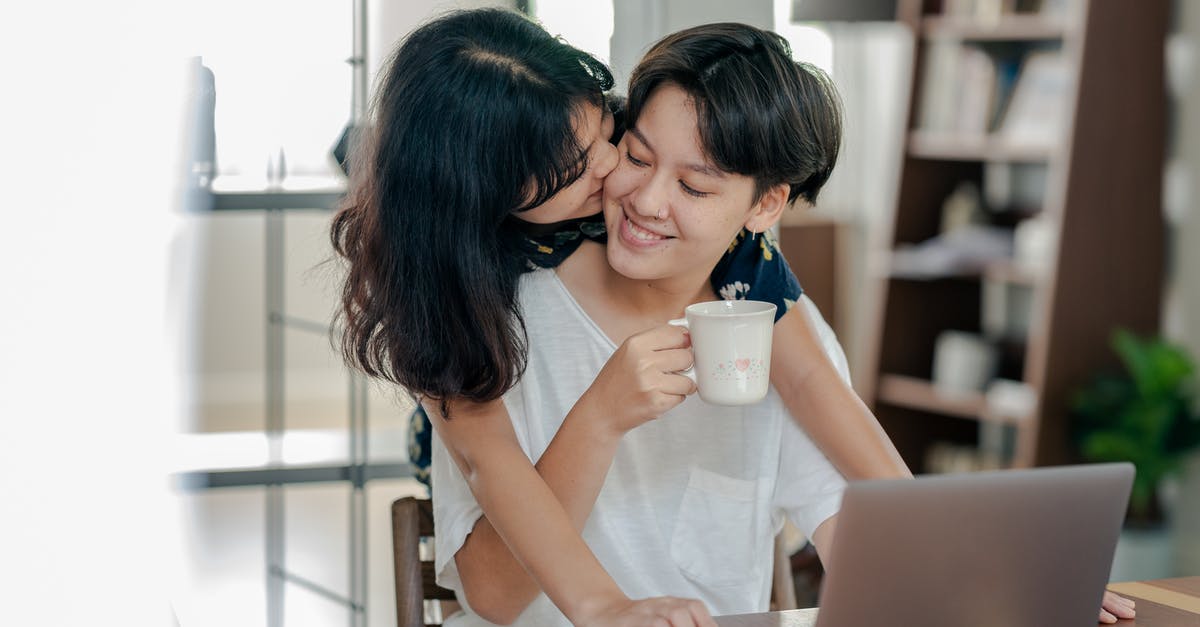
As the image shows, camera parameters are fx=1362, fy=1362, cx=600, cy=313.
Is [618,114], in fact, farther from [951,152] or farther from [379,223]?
[951,152]

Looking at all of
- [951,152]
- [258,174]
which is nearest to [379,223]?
[258,174]

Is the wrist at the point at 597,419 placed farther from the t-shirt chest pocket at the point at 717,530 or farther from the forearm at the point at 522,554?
the t-shirt chest pocket at the point at 717,530

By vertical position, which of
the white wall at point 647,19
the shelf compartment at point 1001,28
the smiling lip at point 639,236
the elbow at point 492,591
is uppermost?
the shelf compartment at point 1001,28

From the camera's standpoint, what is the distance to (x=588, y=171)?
1.48 meters

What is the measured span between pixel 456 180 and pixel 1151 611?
84 centimetres

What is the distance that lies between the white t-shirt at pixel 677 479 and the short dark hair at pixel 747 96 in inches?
11.2

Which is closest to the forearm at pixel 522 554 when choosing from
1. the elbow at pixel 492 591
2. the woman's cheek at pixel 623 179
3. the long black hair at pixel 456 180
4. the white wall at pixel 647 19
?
the elbow at pixel 492 591

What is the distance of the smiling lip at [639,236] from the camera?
1.50 m

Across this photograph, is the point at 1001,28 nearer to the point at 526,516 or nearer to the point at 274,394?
the point at 274,394

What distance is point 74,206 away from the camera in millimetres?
2168

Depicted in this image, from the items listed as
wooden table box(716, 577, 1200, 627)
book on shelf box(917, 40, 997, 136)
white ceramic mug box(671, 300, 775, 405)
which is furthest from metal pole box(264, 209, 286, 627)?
book on shelf box(917, 40, 997, 136)

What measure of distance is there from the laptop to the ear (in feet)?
1.74

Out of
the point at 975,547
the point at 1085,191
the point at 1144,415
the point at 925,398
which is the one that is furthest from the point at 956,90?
the point at 975,547

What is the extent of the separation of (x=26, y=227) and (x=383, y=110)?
92 centimetres
